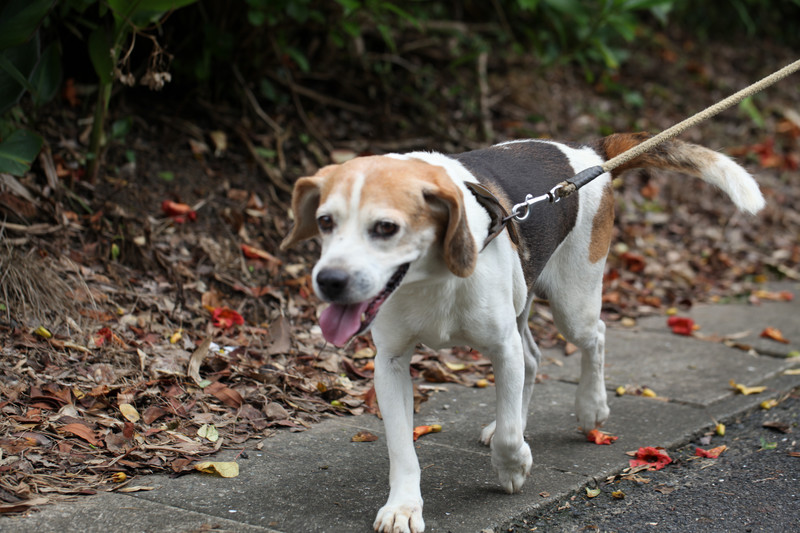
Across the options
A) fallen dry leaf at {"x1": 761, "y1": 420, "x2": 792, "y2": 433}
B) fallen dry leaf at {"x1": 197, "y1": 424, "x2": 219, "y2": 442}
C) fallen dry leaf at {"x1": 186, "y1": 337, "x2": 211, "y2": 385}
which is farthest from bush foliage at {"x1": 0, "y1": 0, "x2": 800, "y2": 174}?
fallen dry leaf at {"x1": 761, "y1": 420, "x2": 792, "y2": 433}

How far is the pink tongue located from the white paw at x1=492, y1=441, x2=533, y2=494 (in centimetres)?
90

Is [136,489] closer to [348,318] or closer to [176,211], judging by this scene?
[348,318]

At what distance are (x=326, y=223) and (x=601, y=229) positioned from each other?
5.57ft

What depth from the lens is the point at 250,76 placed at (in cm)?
695

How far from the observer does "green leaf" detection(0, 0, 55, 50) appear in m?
4.46

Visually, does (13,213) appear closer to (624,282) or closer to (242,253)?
(242,253)

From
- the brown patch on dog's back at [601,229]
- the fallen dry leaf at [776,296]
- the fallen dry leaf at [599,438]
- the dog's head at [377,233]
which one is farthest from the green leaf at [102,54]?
the fallen dry leaf at [776,296]

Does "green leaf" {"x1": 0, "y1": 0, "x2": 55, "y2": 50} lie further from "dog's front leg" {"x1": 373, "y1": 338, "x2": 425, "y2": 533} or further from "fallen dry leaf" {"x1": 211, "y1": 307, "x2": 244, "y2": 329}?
"dog's front leg" {"x1": 373, "y1": 338, "x2": 425, "y2": 533}

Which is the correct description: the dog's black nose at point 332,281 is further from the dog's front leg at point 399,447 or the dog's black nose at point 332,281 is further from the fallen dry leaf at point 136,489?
the fallen dry leaf at point 136,489

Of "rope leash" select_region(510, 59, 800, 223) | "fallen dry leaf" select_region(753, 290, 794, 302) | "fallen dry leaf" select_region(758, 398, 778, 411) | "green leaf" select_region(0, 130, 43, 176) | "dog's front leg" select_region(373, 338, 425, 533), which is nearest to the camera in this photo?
"dog's front leg" select_region(373, 338, 425, 533)

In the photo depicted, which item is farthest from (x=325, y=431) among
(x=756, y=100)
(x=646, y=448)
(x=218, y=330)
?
(x=756, y=100)

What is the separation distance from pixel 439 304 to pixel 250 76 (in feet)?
14.3

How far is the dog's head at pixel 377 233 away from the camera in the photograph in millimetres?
2734

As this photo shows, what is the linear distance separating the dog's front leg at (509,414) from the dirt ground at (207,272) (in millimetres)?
1113
